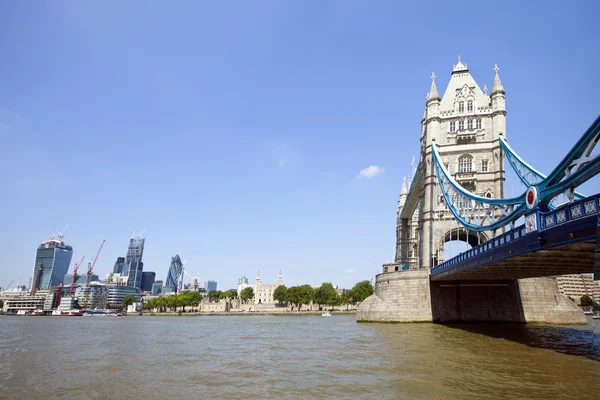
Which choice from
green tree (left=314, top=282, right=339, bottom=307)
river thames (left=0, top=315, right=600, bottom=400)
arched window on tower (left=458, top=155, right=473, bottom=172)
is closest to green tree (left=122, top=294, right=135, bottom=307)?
green tree (left=314, top=282, right=339, bottom=307)

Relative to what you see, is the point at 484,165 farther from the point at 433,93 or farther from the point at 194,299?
the point at 194,299

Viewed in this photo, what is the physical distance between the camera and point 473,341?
88.9 ft

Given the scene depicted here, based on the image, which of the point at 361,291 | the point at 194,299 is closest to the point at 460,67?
the point at 361,291

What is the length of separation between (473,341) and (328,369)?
13997 mm

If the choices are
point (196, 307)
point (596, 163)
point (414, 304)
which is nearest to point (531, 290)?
point (414, 304)

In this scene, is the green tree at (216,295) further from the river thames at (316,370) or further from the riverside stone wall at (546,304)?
the river thames at (316,370)

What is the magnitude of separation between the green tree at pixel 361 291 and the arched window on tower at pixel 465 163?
237 feet

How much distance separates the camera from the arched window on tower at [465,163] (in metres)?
52.5

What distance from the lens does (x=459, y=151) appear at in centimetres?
5306

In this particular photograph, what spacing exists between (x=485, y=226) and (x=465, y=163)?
19093 millimetres

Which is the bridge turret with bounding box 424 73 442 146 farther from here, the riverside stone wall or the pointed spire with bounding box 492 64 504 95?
the riverside stone wall

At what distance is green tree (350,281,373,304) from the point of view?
11846 centimetres

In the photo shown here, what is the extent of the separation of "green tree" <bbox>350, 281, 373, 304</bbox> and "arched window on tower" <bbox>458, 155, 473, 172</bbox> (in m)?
72.2

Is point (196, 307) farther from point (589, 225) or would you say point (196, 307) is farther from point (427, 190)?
point (589, 225)
